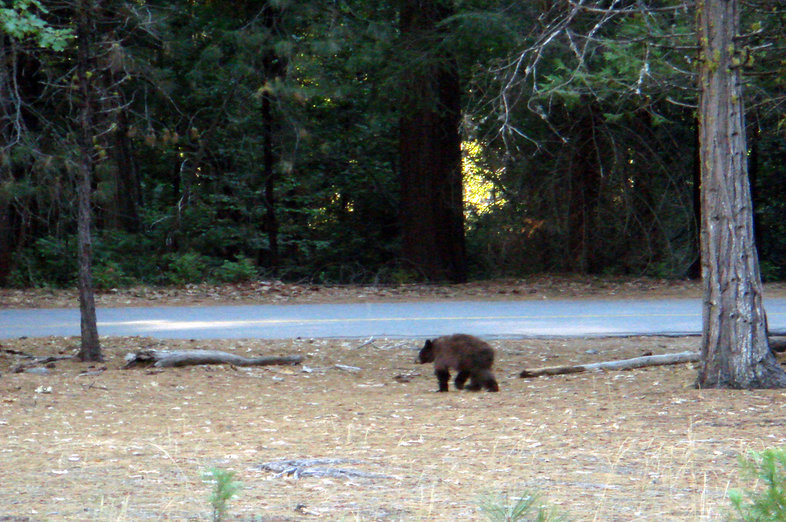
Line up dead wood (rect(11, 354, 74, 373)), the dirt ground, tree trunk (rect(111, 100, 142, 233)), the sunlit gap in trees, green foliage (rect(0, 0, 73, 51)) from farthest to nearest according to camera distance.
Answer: tree trunk (rect(111, 100, 142, 233)) < the sunlit gap in trees < dead wood (rect(11, 354, 74, 373)) < green foliage (rect(0, 0, 73, 51)) < the dirt ground

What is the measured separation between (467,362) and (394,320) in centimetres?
596

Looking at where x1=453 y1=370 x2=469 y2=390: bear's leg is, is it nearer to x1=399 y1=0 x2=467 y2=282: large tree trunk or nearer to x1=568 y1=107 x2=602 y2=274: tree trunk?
x1=399 y1=0 x2=467 y2=282: large tree trunk

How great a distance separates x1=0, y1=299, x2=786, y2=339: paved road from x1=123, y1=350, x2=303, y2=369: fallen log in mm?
2390

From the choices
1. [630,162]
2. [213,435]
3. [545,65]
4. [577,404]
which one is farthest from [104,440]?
[630,162]

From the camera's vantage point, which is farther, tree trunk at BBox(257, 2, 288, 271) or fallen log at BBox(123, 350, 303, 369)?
tree trunk at BBox(257, 2, 288, 271)

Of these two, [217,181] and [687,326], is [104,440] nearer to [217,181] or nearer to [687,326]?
[687,326]

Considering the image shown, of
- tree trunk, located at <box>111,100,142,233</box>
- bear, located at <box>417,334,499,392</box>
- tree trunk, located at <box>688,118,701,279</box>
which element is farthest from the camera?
tree trunk, located at <box>111,100,142,233</box>

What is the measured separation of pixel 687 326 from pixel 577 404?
6.34 metres

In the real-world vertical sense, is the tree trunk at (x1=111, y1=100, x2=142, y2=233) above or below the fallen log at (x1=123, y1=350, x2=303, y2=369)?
above

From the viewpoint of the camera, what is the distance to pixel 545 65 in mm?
18000

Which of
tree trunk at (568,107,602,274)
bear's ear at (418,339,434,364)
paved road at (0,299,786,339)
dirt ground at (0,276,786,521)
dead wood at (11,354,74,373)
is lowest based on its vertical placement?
dirt ground at (0,276,786,521)

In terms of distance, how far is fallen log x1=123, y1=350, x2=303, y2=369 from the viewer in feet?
36.3

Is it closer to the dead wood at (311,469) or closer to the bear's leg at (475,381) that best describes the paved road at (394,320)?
the bear's leg at (475,381)

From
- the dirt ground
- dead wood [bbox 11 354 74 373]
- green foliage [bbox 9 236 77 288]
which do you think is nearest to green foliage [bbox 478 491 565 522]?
the dirt ground
